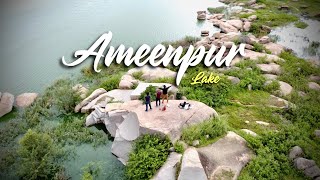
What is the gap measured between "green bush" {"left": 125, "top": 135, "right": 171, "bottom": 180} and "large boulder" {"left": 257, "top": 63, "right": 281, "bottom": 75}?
11.6 metres

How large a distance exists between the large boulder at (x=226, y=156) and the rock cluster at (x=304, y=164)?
193cm

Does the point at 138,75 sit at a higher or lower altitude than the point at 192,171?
higher

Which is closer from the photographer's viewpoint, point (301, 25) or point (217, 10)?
point (301, 25)

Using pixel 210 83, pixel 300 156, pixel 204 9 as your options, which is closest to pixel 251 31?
pixel 204 9

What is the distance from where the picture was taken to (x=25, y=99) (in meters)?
23.0

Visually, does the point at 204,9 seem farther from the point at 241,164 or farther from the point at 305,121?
the point at 241,164

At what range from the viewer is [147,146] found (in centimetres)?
1658

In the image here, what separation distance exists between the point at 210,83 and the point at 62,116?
370 inches

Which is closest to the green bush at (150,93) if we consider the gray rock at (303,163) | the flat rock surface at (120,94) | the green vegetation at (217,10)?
the flat rock surface at (120,94)

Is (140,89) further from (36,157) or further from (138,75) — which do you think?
(36,157)

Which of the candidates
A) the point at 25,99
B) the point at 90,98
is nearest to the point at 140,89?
the point at 90,98

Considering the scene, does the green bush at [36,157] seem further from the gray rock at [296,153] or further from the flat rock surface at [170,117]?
the gray rock at [296,153]

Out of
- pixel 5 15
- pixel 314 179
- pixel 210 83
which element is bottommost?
pixel 314 179

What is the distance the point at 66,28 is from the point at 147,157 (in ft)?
73.5
